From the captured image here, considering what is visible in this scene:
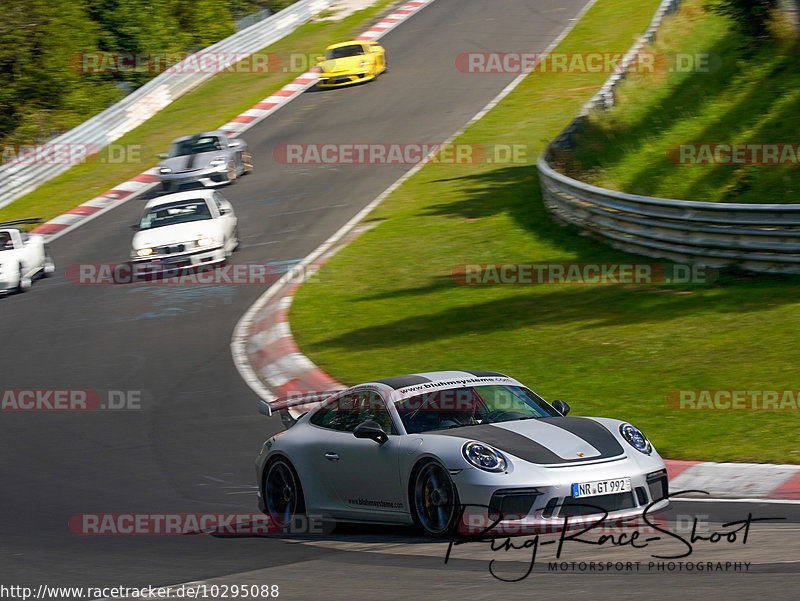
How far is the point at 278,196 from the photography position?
2702 centimetres

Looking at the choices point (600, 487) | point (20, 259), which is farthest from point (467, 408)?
point (20, 259)

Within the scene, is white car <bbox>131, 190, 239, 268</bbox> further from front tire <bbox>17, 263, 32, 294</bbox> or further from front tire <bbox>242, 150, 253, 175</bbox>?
front tire <bbox>242, 150, 253, 175</bbox>

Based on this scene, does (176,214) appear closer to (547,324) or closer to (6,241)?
(6,241)

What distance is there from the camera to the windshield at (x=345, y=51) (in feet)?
120

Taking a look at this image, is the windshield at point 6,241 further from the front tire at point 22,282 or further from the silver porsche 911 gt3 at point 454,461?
the silver porsche 911 gt3 at point 454,461

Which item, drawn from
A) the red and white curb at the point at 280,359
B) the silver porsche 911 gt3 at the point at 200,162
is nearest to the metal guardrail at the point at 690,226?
the red and white curb at the point at 280,359

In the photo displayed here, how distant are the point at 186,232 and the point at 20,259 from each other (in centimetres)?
319

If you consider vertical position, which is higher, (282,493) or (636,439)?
(636,439)

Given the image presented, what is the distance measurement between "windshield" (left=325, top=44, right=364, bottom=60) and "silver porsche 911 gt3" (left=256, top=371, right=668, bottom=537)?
28.9m

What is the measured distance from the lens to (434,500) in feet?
24.3

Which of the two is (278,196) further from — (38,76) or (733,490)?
(733,490)

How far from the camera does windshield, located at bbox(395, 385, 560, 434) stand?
26.1 ft

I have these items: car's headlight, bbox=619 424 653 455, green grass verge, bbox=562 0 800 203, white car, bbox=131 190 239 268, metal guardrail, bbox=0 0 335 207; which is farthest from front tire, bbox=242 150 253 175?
car's headlight, bbox=619 424 653 455

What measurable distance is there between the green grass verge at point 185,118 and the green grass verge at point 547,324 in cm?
1008
